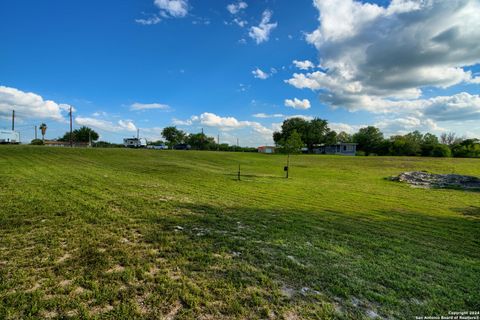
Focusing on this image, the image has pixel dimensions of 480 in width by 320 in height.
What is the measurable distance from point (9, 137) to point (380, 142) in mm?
93670

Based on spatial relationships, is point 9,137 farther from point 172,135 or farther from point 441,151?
point 441,151

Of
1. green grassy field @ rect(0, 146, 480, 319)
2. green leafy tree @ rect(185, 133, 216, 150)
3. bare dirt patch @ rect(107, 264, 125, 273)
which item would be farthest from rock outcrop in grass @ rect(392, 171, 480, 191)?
green leafy tree @ rect(185, 133, 216, 150)

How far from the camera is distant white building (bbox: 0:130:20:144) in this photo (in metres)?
46.6

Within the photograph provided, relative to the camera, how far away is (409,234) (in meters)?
6.20

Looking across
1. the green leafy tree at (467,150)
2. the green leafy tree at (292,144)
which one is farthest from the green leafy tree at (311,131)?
the green leafy tree at (292,144)

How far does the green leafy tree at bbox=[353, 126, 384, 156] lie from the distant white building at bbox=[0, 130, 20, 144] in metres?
88.7

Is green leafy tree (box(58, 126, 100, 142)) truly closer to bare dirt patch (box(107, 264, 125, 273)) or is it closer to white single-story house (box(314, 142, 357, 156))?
white single-story house (box(314, 142, 357, 156))

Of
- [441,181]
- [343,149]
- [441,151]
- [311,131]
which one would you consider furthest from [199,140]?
[441,181]

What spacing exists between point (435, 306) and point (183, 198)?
7.30m

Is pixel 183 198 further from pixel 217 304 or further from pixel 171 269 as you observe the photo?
pixel 217 304

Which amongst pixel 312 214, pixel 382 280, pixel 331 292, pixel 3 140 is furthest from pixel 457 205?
pixel 3 140

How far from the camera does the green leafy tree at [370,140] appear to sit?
7325 cm

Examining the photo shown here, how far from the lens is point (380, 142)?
7338 centimetres

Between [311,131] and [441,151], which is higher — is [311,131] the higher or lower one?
the higher one
